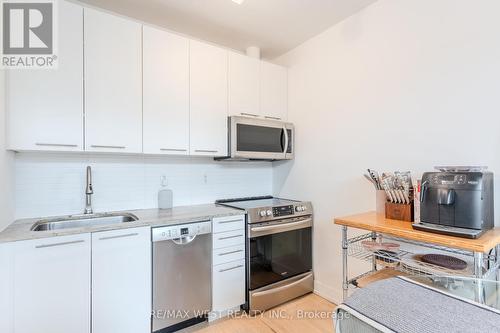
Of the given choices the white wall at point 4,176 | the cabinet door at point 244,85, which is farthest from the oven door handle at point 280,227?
the white wall at point 4,176

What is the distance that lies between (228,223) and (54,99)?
1555 millimetres

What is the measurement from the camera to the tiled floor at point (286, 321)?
2018 millimetres

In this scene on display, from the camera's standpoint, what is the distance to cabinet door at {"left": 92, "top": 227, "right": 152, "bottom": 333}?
64.9 inches

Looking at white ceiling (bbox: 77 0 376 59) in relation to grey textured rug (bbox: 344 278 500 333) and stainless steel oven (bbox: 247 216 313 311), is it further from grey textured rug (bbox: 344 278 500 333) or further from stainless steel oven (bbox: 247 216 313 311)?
grey textured rug (bbox: 344 278 500 333)

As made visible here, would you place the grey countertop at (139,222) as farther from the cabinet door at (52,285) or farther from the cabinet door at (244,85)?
the cabinet door at (244,85)

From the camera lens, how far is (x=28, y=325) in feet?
4.77

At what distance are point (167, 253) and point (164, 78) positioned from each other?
142cm

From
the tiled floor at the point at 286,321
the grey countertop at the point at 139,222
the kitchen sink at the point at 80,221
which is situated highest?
the grey countertop at the point at 139,222

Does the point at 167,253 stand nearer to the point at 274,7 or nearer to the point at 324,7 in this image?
the point at 274,7

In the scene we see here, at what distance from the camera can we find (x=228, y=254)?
7.11ft

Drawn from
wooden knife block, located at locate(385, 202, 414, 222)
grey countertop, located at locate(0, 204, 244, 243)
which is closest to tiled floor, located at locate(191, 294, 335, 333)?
grey countertop, located at locate(0, 204, 244, 243)

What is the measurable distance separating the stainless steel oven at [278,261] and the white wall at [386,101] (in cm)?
15

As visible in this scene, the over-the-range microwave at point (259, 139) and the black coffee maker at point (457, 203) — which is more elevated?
the over-the-range microwave at point (259, 139)
